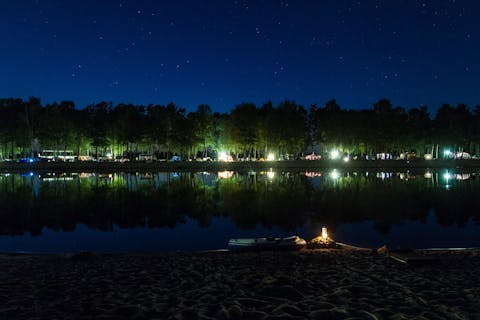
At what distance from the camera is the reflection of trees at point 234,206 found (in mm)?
28859

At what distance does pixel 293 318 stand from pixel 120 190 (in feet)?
144

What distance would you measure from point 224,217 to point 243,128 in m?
75.4

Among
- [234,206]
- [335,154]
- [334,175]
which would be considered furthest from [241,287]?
[335,154]

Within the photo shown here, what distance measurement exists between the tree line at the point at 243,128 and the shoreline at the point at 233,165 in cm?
1051

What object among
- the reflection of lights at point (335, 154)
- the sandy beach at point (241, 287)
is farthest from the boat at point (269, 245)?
the reflection of lights at point (335, 154)

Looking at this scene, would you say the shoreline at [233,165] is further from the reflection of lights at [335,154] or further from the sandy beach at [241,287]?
the sandy beach at [241,287]

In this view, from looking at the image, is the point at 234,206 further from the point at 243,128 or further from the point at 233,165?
the point at 243,128

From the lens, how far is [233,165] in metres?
96.2

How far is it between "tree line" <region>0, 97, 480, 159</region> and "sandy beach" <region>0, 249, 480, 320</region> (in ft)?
291

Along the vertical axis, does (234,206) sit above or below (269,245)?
below

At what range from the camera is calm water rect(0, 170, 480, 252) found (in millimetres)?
22734

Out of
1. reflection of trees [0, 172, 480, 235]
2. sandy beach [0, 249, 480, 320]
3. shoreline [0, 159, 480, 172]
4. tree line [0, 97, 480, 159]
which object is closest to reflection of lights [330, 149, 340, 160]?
tree line [0, 97, 480, 159]

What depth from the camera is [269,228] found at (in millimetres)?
26078

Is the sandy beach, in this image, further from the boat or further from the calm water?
the calm water
